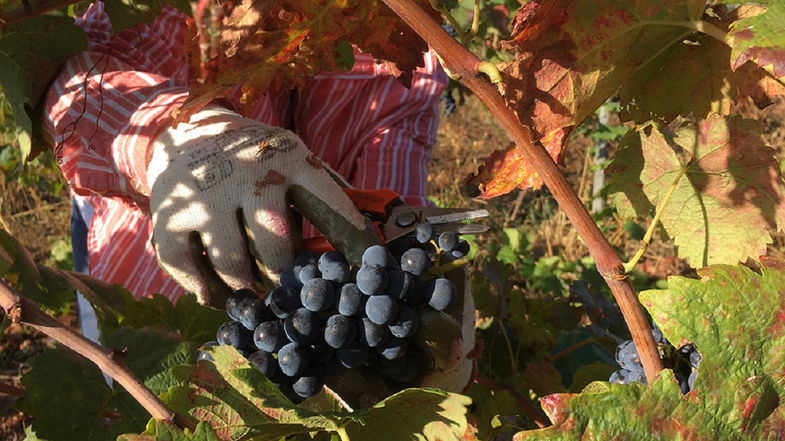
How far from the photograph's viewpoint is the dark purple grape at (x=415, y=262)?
3.77 feet

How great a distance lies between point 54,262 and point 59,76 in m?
3.34

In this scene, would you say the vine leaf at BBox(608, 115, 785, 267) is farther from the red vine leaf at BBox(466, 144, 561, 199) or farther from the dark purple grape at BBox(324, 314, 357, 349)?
the dark purple grape at BBox(324, 314, 357, 349)

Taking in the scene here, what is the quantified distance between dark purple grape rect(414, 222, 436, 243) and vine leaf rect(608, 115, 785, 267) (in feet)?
0.99

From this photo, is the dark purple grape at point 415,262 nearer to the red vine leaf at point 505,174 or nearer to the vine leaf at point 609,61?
the red vine leaf at point 505,174

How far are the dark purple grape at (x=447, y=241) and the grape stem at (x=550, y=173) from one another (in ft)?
1.32

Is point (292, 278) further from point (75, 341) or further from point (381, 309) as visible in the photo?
point (75, 341)

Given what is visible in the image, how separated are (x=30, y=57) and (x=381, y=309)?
1185 mm

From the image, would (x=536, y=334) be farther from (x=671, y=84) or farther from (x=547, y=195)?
(x=547, y=195)

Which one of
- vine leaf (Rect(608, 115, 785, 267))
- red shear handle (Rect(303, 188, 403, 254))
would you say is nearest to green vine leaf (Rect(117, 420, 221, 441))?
red shear handle (Rect(303, 188, 403, 254))

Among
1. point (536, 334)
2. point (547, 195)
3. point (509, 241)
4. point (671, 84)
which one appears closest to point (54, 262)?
point (509, 241)

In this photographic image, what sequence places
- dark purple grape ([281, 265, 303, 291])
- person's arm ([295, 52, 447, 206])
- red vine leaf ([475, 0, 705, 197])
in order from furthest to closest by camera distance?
1. person's arm ([295, 52, 447, 206])
2. dark purple grape ([281, 265, 303, 291])
3. red vine leaf ([475, 0, 705, 197])

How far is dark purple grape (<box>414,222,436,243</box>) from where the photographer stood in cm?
124

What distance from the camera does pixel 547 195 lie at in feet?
17.0

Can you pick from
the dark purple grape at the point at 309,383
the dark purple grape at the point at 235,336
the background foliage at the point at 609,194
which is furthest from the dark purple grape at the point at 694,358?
the dark purple grape at the point at 235,336
